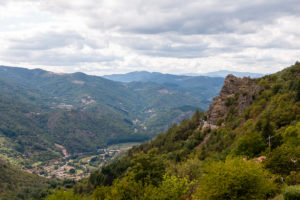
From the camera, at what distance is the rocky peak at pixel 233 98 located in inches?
3947

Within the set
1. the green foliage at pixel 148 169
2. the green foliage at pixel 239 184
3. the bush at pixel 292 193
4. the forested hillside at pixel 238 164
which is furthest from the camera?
the green foliage at pixel 148 169

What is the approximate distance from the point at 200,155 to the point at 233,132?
14.9m

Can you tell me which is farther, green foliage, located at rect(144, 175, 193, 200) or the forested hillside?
green foliage, located at rect(144, 175, 193, 200)

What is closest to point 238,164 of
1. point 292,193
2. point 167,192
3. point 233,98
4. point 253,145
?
point 292,193

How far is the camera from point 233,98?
372 feet

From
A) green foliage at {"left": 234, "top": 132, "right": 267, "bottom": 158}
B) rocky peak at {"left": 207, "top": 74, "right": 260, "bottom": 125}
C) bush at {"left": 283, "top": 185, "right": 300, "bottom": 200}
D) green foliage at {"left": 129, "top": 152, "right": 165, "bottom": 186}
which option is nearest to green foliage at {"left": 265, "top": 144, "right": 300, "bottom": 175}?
bush at {"left": 283, "top": 185, "right": 300, "bottom": 200}

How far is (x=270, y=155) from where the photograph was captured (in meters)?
38.8

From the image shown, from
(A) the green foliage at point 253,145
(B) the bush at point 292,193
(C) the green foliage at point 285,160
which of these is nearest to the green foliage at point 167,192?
(C) the green foliage at point 285,160

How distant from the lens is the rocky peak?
100250 millimetres

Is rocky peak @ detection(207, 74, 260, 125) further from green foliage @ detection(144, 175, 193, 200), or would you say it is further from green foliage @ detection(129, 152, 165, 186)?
green foliage @ detection(144, 175, 193, 200)

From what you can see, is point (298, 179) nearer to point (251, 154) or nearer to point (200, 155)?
point (251, 154)

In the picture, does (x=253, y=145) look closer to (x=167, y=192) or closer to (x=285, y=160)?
(x=285, y=160)

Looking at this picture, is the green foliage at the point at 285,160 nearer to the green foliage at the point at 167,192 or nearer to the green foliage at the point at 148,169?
the green foliage at the point at 167,192

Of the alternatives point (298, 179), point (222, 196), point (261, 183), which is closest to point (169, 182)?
point (222, 196)
